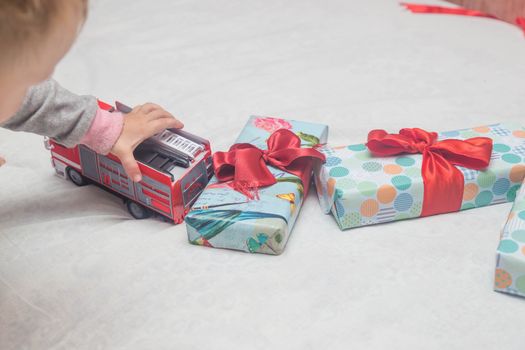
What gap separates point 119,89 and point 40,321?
21.2 inches

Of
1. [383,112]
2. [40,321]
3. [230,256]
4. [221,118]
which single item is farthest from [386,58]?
[40,321]

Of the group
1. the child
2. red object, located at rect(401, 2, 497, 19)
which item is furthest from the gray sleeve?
red object, located at rect(401, 2, 497, 19)

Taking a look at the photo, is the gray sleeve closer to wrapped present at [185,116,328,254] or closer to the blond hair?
wrapped present at [185,116,328,254]

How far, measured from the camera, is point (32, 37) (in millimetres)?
493

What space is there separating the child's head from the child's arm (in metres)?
0.27

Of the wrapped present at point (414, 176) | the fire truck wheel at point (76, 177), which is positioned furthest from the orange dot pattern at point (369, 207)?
the fire truck wheel at point (76, 177)

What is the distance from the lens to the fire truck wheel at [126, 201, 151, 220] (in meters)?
0.86

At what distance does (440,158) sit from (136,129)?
38 cm

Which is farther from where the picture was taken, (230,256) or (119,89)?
(119,89)

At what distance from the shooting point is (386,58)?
4.01ft

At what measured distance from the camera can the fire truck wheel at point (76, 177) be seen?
0.93m

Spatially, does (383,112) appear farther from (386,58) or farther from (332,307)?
(332,307)

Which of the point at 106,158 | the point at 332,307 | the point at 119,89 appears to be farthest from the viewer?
the point at 119,89

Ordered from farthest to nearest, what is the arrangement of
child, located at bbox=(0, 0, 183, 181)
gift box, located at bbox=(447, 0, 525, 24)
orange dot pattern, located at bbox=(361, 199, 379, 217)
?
1. gift box, located at bbox=(447, 0, 525, 24)
2. orange dot pattern, located at bbox=(361, 199, 379, 217)
3. child, located at bbox=(0, 0, 183, 181)
